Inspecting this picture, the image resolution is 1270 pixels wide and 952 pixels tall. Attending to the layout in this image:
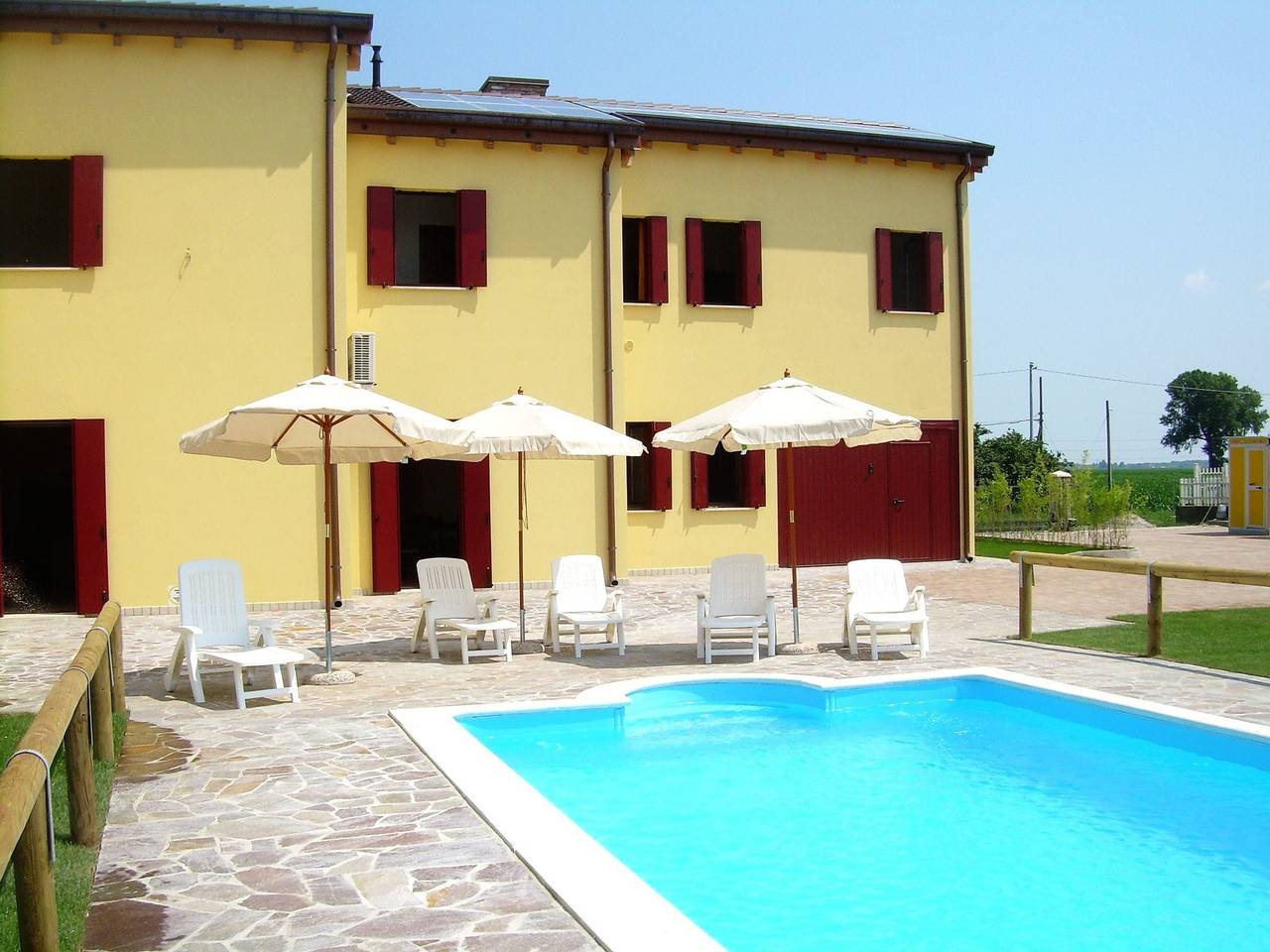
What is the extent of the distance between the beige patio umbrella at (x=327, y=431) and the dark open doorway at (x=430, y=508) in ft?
22.5

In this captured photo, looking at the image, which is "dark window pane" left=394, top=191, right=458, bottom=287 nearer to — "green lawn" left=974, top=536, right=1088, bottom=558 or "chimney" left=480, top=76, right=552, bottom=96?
"chimney" left=480, top=76, right=552, bottom=96

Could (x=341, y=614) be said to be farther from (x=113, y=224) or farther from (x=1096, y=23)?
(x=1096, y=23)

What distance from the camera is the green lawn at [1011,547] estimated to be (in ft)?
66.0

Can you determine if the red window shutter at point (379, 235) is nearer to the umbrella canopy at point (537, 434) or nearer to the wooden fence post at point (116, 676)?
the umbrella canopy at point (537, 434)

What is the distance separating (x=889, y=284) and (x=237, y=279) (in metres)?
9.42

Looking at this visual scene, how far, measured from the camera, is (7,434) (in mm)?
15070

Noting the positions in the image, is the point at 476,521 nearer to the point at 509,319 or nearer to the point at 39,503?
the point at 509,319

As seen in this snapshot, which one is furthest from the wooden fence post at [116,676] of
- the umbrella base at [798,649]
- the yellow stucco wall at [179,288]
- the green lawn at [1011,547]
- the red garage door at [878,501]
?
the green lawn at [1011,547]

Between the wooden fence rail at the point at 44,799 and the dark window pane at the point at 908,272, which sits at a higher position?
the dark window pane at the point at 908,272

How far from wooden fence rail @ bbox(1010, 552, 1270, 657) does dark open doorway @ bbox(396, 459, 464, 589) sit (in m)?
8.58

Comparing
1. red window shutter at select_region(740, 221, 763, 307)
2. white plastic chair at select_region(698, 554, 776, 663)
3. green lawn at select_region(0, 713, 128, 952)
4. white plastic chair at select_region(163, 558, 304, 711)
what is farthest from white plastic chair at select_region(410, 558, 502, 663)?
red window shutter at select_region(740, 221, 763, 307)

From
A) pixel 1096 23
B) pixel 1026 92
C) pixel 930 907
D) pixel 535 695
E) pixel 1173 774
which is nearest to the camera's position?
pixel 930 907

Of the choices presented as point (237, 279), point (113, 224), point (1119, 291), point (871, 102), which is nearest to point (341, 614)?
point (237, 279)

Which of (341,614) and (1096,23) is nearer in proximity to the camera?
(1096,23)
